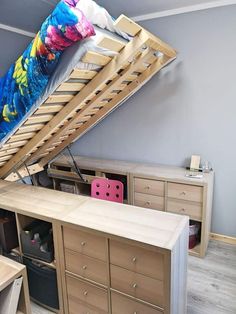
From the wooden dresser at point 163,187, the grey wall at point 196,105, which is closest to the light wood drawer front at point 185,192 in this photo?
the wooden dresser at point 163,187

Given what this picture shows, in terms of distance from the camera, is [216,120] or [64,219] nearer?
[64,219]

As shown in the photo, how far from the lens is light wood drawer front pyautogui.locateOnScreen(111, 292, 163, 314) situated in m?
1.33

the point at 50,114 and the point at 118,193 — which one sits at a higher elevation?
the point at 50,114

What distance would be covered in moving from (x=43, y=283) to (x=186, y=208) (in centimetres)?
138

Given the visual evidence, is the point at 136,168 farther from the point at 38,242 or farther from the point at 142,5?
the point at 142,5

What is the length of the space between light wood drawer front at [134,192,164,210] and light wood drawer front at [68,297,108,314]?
1.18 metres

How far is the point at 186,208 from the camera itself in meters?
2.33

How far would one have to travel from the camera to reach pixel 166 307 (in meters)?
1.26

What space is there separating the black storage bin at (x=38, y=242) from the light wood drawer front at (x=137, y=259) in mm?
547

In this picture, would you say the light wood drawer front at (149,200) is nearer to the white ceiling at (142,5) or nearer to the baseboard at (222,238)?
the baseboard at (222,238)

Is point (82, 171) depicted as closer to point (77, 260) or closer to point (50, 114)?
point (50, 114)

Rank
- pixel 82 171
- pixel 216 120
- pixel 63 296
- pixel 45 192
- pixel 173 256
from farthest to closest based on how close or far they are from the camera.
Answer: pixel 82 171
pixel 216 120
pixel 45 192
pixel 63 296
pixel 173 256

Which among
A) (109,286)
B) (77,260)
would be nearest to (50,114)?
(77,260)

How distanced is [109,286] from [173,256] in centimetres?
48
